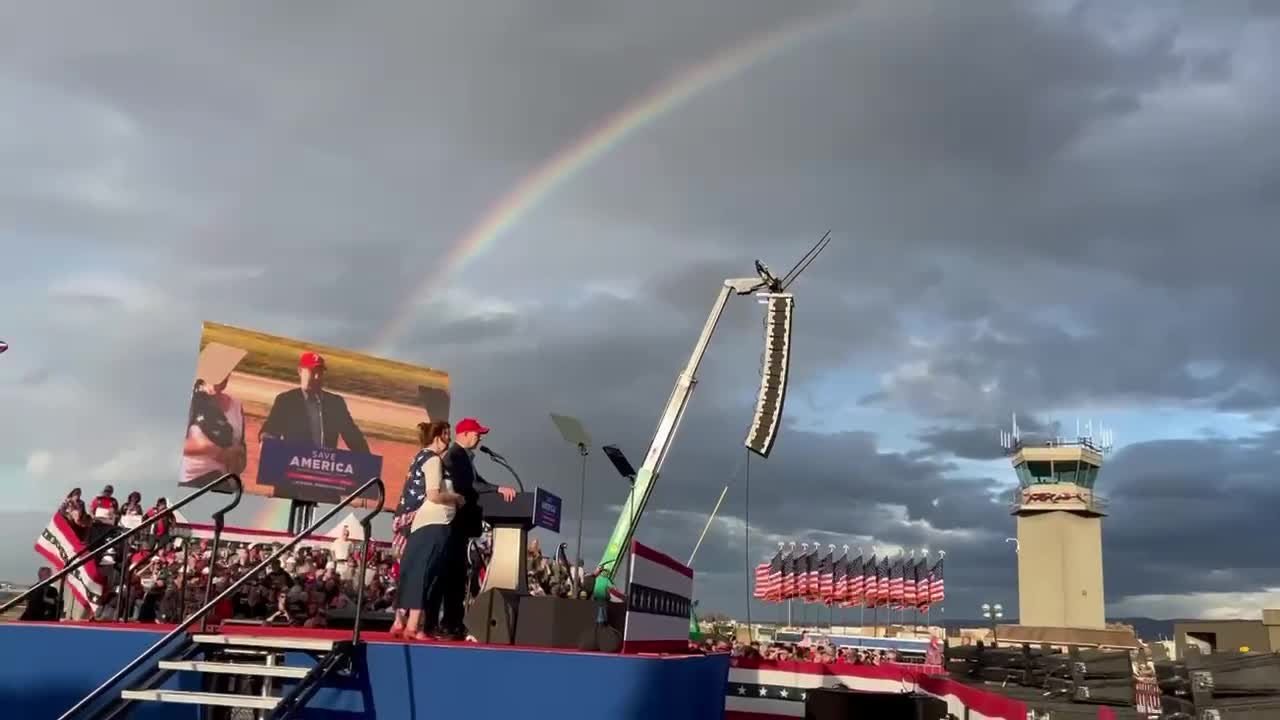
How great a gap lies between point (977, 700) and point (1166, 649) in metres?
43.6

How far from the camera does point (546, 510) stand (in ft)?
30.0

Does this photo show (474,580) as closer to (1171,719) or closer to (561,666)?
(561,666)

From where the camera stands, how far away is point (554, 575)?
38.1 ft

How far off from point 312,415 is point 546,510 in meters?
30.6

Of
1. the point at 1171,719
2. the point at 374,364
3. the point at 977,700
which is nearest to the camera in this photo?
the point at 1171,719

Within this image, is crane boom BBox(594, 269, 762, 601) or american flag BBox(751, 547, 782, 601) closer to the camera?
crane boom BBox(594, 269, 762, 601)

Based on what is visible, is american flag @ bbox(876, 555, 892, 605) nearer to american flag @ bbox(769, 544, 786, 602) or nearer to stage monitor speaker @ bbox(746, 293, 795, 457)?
american flag @ bbox(769, 544, 786, 602)

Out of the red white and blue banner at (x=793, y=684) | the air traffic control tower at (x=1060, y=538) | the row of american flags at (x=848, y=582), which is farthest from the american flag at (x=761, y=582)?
the red white and blue banner at (x=793, y=684)

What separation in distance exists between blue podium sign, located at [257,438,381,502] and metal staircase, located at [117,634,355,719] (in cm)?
2895

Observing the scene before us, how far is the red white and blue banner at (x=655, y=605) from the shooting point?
7.49 m

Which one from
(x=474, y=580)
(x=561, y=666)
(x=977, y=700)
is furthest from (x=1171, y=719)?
(x=474, y=580)

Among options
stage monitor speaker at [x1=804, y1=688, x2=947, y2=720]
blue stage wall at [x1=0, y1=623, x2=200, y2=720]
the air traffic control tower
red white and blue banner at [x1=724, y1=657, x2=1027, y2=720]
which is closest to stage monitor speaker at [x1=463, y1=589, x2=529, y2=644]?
blue stage wall at [x1=0, y1=623, x2=200, y2=720]

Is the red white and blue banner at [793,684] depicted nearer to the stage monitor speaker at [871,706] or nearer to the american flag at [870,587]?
the stage monitor speaker at [871,706]

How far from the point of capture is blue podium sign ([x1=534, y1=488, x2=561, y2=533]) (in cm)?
880
